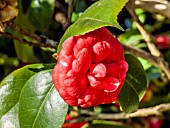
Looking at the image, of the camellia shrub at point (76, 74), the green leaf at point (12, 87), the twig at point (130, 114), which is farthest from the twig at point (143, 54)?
the green leaf at point (12, 87)

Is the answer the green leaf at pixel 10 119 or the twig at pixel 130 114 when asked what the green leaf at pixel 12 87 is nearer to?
the green leaf at pixel 10 119

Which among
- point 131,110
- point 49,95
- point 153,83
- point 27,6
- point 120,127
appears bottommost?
point 153,83

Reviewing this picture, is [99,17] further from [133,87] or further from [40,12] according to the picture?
[40,12]

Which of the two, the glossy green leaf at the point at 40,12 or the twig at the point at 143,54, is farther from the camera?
the glossy green leaf at the point at 40,12

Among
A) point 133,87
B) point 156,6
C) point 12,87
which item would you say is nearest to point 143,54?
point 156,6

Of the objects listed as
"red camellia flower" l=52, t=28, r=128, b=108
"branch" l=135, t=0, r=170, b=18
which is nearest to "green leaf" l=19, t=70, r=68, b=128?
"red camellia flower" l=52, t=28, r=128, b=108

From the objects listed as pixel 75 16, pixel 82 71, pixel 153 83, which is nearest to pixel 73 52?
pixel 82 71

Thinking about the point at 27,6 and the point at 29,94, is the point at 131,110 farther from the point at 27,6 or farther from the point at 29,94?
the point at 27,6
